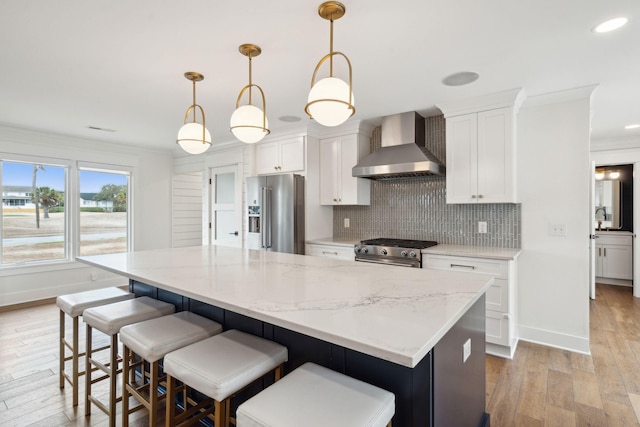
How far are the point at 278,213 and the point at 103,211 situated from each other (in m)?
3.15

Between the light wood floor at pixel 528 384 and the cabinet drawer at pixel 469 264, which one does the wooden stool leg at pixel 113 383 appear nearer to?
the light wood floor at pixel 528 384

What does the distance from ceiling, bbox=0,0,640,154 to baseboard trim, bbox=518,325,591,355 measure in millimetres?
2220

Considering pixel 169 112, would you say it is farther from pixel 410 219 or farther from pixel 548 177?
pixel 548 177

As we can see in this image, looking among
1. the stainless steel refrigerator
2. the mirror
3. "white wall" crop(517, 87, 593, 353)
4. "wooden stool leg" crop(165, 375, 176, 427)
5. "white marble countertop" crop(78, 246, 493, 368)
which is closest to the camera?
"white marble countertop" crop(78, 246, 493, 368)

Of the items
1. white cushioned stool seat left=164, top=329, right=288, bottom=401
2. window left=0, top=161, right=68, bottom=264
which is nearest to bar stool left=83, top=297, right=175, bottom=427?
white cushioned stool seat left=164, top=329, right=288, bottom=401

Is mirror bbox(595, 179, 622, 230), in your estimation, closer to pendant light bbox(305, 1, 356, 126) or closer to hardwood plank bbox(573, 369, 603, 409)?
hardwood plank bbox(573, 369, 603, 409)

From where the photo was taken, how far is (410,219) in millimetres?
3910

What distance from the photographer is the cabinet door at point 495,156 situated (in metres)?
2.96

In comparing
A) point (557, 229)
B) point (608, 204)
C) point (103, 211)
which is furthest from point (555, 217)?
point (103, 211)

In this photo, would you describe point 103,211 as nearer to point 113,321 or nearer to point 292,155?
point 292,155

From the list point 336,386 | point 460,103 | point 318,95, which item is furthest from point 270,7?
point 460,103

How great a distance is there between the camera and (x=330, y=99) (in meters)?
1.59

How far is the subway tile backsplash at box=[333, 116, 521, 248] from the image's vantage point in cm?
334

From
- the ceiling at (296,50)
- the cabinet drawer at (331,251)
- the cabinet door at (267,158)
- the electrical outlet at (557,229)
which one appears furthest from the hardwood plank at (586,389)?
the cabinet door at (267,158)
